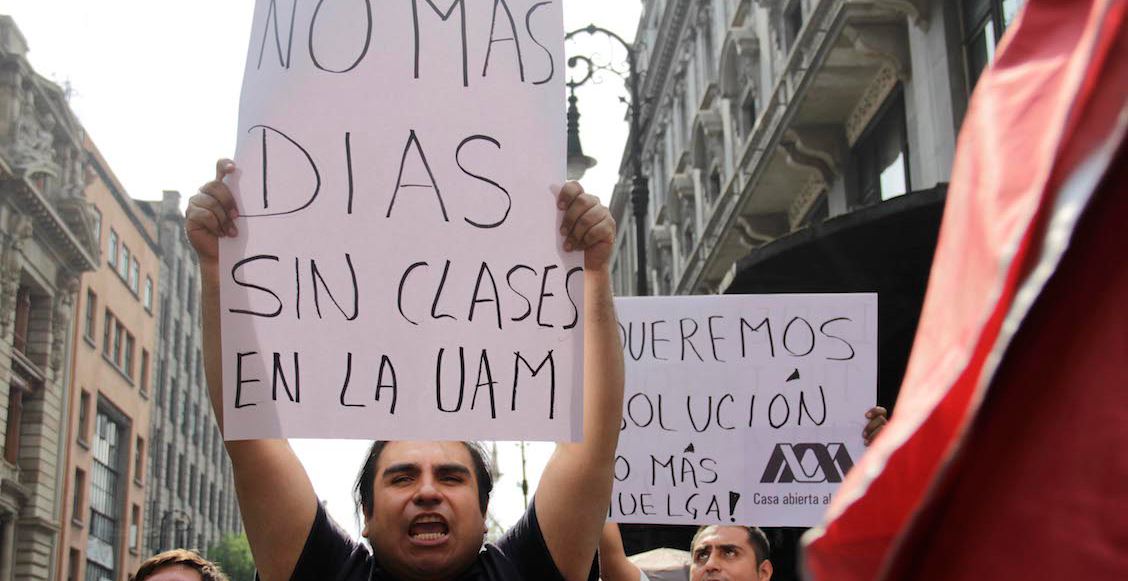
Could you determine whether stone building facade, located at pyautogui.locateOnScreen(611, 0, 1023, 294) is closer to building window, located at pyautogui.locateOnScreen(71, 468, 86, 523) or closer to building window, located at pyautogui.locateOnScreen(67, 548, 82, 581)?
building window, located at pyautogui.locateOnScreen(71, 468, 86, 523)

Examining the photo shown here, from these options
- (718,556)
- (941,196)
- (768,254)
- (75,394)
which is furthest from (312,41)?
(75,394)

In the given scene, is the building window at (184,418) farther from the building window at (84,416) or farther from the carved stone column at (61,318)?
the carved stone column at (61,318)

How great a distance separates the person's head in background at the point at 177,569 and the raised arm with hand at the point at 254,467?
1956mm

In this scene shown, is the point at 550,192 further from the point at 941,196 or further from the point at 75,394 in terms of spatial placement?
the point at 75,394

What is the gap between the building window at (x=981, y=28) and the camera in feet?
33.7

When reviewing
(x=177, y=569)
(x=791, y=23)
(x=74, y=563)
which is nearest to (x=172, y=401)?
(x=74, y=563)

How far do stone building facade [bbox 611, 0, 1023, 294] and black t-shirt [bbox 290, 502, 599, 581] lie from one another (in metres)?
5.01

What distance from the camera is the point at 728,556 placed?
5.07 metres

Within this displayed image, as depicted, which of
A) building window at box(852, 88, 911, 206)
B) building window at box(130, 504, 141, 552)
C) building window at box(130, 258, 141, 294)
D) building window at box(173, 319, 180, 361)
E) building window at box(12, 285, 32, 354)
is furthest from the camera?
building window at box(173, 319, 180, 361)

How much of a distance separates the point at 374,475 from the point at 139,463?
53.3 meters

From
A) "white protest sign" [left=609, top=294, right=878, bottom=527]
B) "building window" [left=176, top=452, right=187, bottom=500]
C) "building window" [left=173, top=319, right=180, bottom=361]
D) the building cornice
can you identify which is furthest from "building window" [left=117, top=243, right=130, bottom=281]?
"white protest sign" [left=609, top=294, right=878, bottom=527]

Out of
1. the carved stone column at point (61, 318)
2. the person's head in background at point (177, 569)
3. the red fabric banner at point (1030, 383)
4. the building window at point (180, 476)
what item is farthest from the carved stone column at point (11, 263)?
the red fabric banner at point (1030, 383)

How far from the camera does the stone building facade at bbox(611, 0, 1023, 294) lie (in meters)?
11.7

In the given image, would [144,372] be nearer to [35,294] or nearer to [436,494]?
[35,294]
